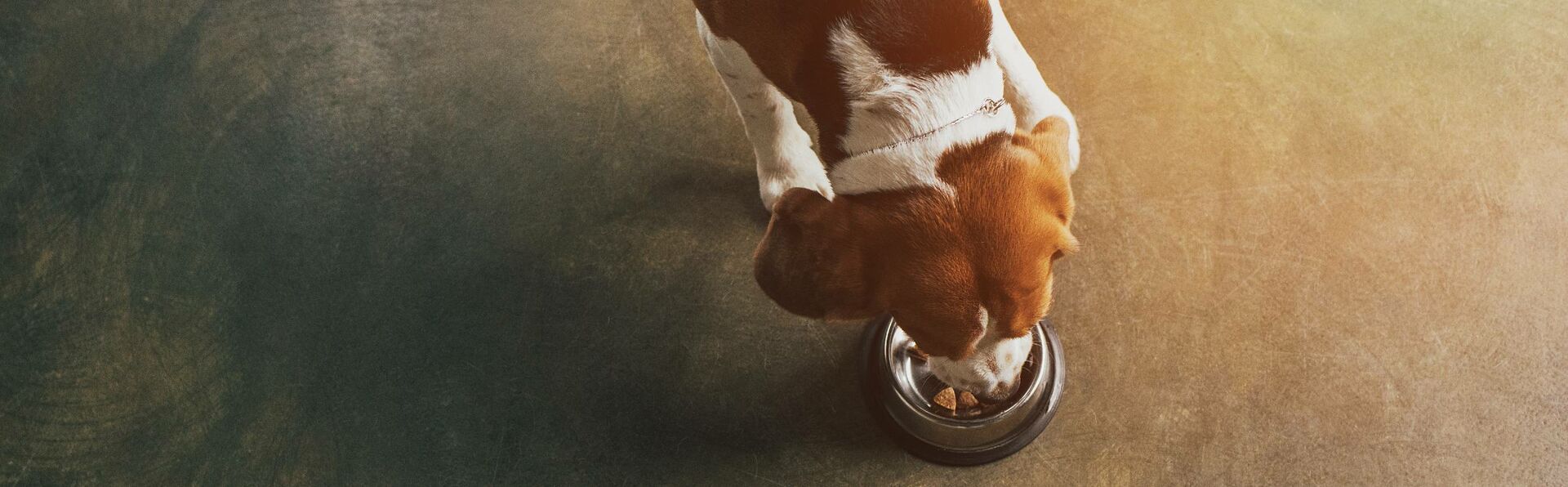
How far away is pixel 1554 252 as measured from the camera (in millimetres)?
2748

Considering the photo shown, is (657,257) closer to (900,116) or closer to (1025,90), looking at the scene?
(1025,90)

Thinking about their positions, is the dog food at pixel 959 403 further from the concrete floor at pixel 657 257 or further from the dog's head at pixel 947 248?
the dog's head at pixel 947 248

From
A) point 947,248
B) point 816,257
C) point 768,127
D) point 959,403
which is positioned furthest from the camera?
point 768,127

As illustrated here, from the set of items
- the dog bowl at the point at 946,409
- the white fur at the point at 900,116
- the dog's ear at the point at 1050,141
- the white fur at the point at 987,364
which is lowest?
the dog bowl at the point at 946,409

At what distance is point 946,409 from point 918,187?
947 mm

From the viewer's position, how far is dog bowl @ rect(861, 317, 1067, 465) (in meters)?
2.40

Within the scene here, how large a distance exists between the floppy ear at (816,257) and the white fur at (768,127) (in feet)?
1.82

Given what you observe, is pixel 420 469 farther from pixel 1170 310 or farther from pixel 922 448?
pixel 1170 310

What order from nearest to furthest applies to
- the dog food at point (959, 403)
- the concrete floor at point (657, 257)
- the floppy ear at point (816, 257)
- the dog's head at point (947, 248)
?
the dog's head at point (947, 248)
the floppy ear at point (816, 257)
the dog food at point (959, 403)
the concrete floor at point (657, 257)

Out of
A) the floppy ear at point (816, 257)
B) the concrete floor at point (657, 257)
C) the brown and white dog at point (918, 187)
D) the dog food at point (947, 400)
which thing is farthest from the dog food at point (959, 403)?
the floppy ear at point (816, 257)

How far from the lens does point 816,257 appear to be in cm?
174

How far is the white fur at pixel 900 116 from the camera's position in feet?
5.49

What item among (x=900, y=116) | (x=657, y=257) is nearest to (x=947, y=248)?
(x=900, y=116)

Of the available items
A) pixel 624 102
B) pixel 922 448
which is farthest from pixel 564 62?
pixel 922 448
